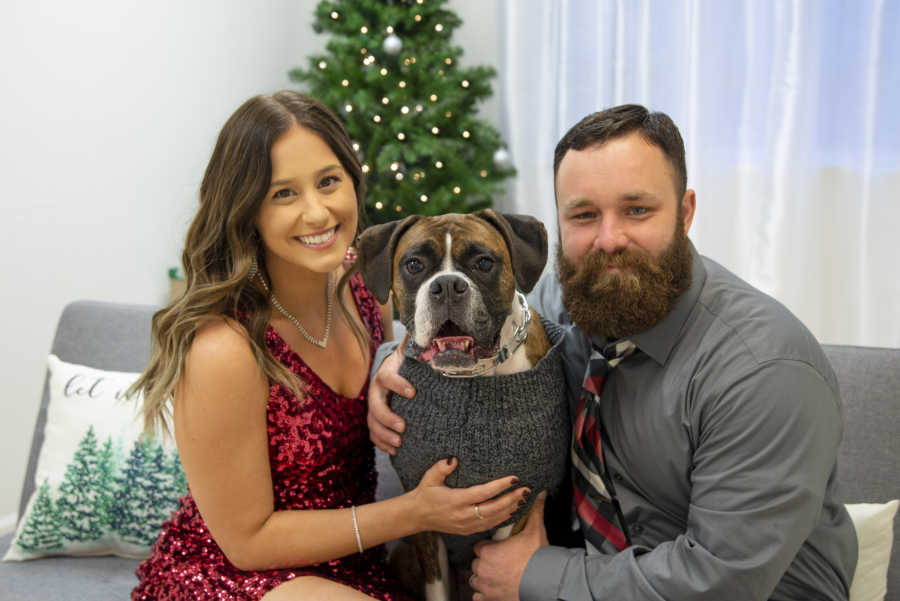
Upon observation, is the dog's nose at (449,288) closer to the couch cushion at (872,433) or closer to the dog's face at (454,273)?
the dog's face at (454,273)

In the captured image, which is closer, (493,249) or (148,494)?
(493,249)

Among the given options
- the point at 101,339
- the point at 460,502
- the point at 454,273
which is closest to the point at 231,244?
the point at 454,273

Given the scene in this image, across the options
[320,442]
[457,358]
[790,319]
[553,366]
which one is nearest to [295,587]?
[320,442]

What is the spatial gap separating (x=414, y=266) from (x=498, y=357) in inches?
12.0

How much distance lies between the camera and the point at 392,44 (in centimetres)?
414

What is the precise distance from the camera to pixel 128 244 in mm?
4309

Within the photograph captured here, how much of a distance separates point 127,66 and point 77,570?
2.97m

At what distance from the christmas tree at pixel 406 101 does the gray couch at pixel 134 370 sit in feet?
5.99

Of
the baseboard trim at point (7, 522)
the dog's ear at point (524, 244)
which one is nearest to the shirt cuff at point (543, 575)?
the dog's ear at point (524, 244)

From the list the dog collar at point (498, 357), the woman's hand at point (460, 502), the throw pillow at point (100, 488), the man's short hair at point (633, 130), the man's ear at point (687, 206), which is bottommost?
the throw pillow at point (100, 488)

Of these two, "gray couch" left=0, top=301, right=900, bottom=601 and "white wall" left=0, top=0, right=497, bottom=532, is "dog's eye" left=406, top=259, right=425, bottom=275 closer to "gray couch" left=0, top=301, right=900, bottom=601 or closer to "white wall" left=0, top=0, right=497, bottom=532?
"gray couch" left=0, top=301, right=900, bottom=601

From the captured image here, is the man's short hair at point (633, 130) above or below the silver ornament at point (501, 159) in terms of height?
above

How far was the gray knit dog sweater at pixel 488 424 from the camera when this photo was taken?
170 centimetres

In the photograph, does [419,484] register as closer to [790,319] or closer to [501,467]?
[501,467]
